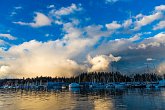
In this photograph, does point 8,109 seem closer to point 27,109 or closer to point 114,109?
point 27,109

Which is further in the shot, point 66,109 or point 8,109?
point 8,109

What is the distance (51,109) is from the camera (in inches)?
2453

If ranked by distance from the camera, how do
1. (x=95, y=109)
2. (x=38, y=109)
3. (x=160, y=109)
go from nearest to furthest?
(x=160, y=109)
(x=95, y=109)
(x=38, y=109)

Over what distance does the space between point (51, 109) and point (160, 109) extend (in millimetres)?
24871

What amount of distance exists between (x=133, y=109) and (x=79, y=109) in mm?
11914

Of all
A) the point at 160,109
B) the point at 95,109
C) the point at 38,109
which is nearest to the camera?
the point at 160,109

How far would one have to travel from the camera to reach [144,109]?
5675 cm

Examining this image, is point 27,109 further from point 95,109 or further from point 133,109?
point 133,109

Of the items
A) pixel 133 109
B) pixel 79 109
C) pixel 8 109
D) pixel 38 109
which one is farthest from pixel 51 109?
pixel 133 109

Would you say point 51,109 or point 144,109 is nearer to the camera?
point 144,109

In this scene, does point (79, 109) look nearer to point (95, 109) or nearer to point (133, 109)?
point (95, 109)

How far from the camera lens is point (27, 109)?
211 feet

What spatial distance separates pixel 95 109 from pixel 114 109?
14.7 ft

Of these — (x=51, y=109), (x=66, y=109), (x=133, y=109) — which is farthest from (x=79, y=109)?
(x=133, y=109)
